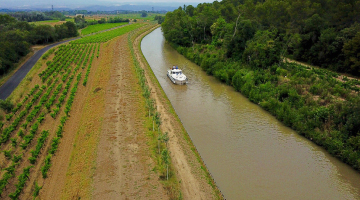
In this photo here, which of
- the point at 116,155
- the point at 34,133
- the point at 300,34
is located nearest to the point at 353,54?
the point at 300,34

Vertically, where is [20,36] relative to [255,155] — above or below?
above

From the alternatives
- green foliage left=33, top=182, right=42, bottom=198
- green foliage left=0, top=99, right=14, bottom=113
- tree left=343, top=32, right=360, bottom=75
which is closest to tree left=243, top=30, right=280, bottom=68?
tree left=343, top=32, right=360, bottom=75

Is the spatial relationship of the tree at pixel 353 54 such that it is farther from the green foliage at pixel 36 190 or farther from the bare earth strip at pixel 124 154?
the green foliage at pixel 36 190

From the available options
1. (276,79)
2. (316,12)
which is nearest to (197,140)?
(276,79)

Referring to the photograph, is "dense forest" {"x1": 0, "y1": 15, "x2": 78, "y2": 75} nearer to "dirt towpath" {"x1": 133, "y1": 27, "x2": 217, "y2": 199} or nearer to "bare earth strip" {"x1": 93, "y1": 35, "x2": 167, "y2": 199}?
"bare earth strip" {"x1": 93, "y1": 35, "x2": 167, "y2": 199}

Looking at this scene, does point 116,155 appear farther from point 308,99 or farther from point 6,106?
point 308,99

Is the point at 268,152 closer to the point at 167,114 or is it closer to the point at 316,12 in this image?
the point at 167,114
